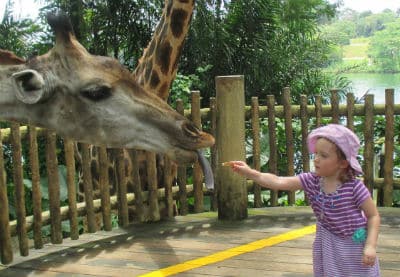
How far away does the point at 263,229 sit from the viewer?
4750mm

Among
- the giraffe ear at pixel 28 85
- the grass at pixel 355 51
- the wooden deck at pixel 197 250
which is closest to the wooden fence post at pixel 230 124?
the wooden deck at pixel 197 250

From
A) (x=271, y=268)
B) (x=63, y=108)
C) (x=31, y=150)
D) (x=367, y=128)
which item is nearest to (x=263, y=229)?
(x=271, y=268)

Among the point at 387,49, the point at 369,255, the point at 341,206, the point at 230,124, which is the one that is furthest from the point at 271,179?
the point at 387,49

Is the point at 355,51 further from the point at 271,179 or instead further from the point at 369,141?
the point at 271,179

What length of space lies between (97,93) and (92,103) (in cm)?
7

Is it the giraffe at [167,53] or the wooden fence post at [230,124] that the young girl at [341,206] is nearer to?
the wooden fence post at [230,124]

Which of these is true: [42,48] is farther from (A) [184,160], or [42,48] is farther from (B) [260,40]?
(A) [184,160]

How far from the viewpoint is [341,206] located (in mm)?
2686

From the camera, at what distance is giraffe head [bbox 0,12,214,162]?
8.37 ft

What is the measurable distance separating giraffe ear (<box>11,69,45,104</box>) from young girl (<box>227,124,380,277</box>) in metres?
1.14

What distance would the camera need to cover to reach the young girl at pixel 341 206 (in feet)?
8.46

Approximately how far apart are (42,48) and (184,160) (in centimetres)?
781

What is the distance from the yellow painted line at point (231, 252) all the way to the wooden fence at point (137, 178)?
1.92 feet

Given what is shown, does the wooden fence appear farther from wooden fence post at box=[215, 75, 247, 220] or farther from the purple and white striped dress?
the purple and white striped dress
